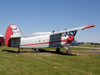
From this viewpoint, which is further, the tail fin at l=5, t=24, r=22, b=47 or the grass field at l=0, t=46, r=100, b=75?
the tail fin at l=5, t=24, r=22, b=47

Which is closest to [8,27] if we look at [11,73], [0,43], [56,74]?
[11,73]

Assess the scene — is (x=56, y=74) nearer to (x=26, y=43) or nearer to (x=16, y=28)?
(x=26, y=43)

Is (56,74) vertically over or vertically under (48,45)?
under

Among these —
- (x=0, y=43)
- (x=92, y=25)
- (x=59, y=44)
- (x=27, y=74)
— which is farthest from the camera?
(x=0, y=43)

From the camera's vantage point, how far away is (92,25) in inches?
695

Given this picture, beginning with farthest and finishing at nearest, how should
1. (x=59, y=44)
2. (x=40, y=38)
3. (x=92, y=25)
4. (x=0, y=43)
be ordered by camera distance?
(x=0, y=43)
(x=59, y=44)
(x=40, y=38)
(x=92, y=25)

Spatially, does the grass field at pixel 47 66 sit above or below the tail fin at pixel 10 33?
below

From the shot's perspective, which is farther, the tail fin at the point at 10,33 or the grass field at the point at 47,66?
the tail fin at the point at 10,33

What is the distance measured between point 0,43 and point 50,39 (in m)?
28.2

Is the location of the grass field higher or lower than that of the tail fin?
lower

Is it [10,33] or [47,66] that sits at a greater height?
[10,33]

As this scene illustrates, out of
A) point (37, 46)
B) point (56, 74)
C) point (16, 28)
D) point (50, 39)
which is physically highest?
point (16, 28)

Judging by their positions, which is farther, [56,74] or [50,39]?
[50,39]

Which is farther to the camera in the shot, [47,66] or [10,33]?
[10,33]
